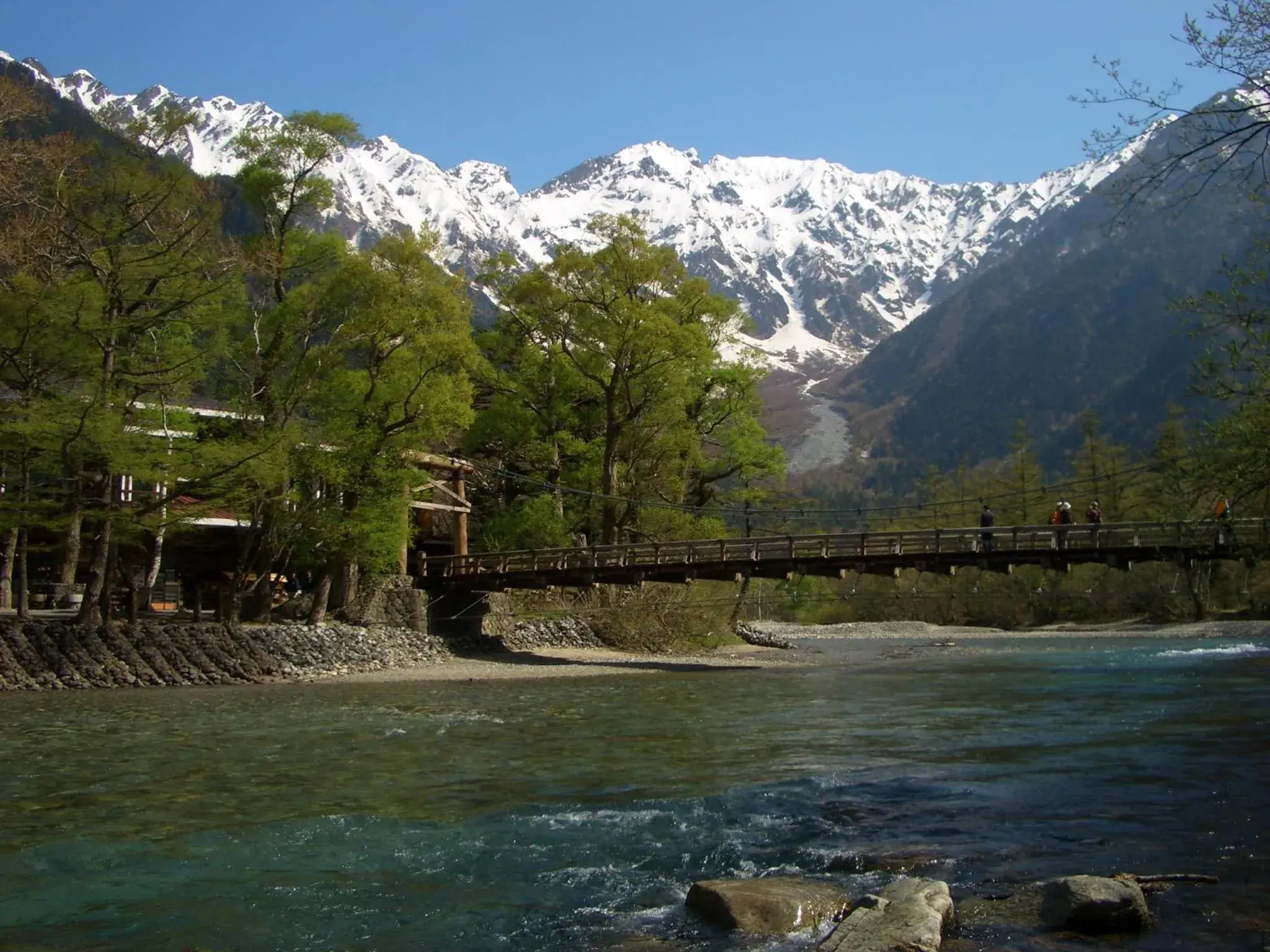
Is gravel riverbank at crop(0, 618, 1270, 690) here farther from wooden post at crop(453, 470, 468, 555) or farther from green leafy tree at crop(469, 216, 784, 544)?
green leafy tree at crop(469, 216, 784, 544)

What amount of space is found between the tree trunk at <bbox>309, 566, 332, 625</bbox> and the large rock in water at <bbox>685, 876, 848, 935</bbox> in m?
21.2

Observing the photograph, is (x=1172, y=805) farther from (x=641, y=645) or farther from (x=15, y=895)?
(x=641, y=645)

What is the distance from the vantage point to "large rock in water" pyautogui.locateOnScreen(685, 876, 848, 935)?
6.08 meters

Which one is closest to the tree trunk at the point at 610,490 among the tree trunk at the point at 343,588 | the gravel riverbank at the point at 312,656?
the gravel riverbank at the point at 312,656

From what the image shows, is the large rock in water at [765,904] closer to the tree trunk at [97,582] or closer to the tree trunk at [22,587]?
the tree trunk at [97,582]

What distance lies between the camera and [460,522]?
110 feet

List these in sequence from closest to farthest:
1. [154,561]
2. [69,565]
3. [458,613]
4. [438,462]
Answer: [154,561], [69,565], [458,613], [438,462]

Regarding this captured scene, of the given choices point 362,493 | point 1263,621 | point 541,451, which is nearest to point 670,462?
point 541,451

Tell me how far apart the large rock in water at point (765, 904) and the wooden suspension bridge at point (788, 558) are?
19.4 metres

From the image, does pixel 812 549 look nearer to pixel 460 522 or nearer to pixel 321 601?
pixel 460 522

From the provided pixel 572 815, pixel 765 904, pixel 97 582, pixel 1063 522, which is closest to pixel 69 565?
pixel 97 582

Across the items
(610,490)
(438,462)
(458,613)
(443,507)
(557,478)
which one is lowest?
(458,613)

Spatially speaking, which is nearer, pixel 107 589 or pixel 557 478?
pixel 107 589

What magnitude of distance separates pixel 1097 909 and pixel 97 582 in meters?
20.0
